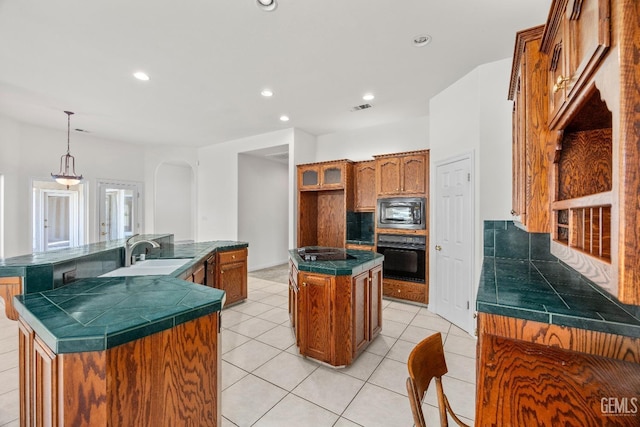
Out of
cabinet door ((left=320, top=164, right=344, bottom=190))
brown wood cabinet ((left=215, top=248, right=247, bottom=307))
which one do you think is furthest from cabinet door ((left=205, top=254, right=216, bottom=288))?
cabinet door ((left=320, top=164, right=344, bottom=190))

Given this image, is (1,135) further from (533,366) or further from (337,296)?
(533,366)

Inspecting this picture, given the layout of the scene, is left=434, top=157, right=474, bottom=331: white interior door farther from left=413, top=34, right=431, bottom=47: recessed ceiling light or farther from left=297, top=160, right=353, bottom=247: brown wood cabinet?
left=297, top=160, right=353, bottom=247: brown wood cabinet

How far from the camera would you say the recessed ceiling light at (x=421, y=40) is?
2457 millimetres

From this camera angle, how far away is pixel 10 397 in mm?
1975

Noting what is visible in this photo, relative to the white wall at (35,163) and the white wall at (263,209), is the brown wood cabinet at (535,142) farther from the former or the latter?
the white wall at (35,163)

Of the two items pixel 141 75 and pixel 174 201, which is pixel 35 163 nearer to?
pixel 174 201

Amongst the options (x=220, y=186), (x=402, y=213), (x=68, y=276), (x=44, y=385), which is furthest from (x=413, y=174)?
(x=220, y=186)

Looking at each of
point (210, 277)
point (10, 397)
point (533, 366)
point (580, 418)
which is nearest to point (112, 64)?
point (210, 277)

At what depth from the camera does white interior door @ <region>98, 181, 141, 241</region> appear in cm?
596

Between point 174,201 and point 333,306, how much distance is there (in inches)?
262

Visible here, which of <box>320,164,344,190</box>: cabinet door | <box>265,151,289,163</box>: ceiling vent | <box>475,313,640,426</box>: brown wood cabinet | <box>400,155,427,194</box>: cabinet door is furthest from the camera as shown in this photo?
<box>265,151,289,163</box>: ceiling vent

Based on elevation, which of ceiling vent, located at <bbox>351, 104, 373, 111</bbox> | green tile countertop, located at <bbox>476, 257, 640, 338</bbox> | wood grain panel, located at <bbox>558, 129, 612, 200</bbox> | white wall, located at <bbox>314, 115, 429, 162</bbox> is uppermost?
ceiling vent, located at <bbox>351, 104, 373, 111</bbox>

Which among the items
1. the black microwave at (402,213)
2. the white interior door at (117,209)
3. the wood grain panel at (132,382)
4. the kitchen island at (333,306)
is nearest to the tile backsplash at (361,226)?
the black microwave at (402,213)

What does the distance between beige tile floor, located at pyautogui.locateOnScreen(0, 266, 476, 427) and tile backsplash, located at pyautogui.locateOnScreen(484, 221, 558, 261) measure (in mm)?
980
